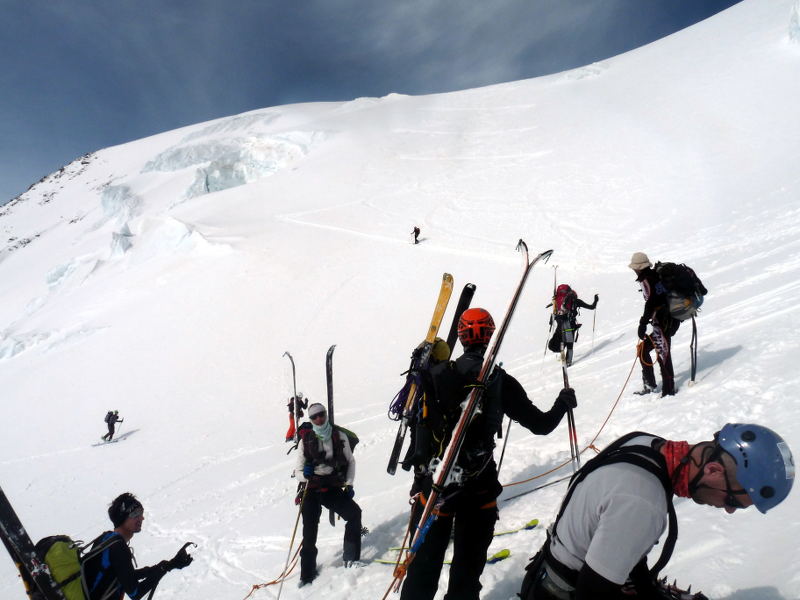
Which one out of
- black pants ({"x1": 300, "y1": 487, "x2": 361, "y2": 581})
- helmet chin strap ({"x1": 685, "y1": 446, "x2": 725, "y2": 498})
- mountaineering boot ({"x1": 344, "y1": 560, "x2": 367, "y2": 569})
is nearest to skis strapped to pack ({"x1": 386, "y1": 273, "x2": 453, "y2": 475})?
black pants ({"x1": 300, "y1": 487, "x2": 361, "y2": 581})

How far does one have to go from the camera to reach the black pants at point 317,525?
17.3ft

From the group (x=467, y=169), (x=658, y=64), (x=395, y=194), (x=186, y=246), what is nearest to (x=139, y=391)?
(x=186, y=246)

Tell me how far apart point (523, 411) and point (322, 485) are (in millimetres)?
3031

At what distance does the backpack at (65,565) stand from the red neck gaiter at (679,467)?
3856 millimetres

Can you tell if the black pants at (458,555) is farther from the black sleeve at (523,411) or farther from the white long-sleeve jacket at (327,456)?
the white long-sleeve jacket at (327,456)

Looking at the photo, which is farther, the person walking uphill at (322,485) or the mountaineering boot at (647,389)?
the mountaineering boot at (647,389)

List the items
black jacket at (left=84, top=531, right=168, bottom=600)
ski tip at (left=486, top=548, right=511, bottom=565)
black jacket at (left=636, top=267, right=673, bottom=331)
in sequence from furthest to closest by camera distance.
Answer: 1. black jacket at (left=636, top=267, right=673, bottom=331)
2. ski tip at (left=486, top=548, right=511, bottom=565)
3. black jacket at (left=84, top=531, right=168, bottom=600)

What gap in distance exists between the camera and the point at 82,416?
17.8 metres

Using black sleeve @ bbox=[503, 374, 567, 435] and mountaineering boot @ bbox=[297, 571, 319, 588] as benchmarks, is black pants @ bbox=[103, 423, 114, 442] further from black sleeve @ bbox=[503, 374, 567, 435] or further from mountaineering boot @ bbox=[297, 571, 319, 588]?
black sleeve @ bbox=[503, 374, 567, 435]

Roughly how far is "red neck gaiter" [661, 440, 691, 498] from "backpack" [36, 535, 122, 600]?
3.86 metres

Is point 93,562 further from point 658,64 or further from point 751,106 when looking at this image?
point 658,64

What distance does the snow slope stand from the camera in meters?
5.75

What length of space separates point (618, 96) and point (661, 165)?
18292mm

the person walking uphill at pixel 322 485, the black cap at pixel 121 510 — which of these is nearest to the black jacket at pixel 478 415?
the person walking uphill at pixel 322 485
